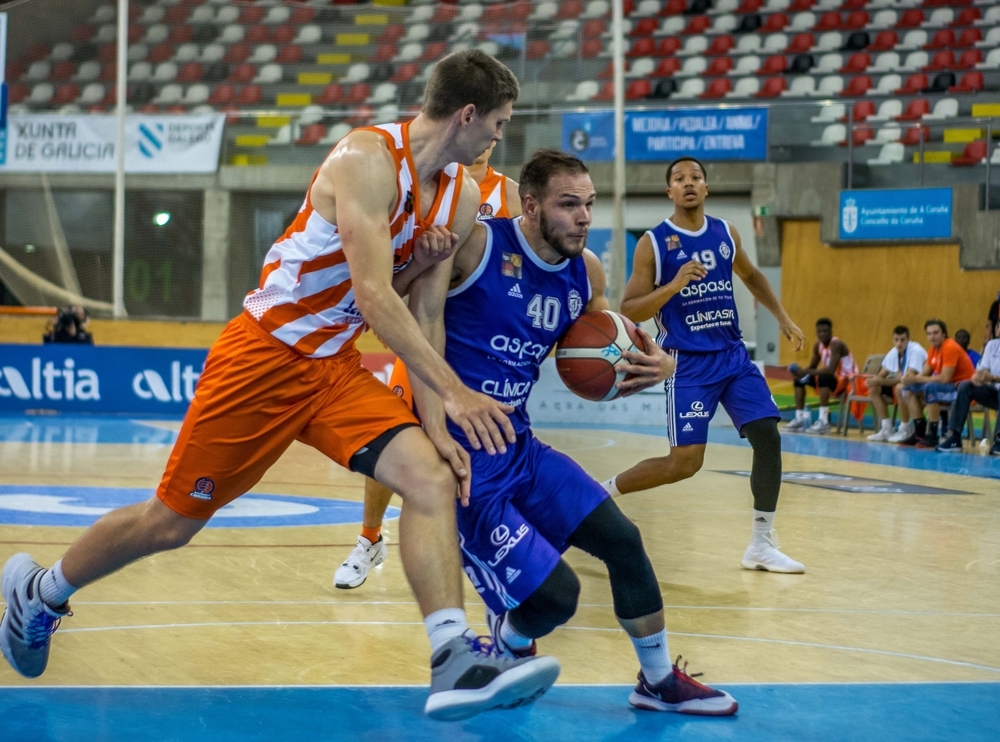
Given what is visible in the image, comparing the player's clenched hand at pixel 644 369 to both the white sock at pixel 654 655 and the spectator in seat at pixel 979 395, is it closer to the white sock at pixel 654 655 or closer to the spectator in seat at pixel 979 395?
the white sock at pixel 654 655

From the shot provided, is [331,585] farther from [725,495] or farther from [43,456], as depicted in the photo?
[43,456]

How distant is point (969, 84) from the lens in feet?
62.0

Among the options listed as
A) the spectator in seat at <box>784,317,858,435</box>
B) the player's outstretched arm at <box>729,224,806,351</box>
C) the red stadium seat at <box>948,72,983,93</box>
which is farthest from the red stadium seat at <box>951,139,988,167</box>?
the player's outstretched arm at <box>729,224,806,351</box>

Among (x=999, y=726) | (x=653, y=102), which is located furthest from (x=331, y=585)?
(x=653, y=102)

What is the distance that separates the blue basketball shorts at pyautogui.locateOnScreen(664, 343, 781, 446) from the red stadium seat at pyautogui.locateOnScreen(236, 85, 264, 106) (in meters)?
14.1

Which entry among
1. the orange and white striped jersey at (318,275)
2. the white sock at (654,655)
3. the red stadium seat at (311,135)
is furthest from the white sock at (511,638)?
the red stadium seat at (311,135)

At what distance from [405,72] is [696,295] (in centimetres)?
1230

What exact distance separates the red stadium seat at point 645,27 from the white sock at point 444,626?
20149mm

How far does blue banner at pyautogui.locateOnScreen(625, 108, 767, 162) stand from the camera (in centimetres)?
1814

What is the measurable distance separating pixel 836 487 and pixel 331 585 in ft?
18.0

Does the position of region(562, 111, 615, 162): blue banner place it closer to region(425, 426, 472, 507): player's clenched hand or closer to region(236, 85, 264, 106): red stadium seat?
region(236, 85, 264, 106): red stadium seat

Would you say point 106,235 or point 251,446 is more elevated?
point 106,235

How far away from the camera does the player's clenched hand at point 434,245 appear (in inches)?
132

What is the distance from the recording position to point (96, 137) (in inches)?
667
